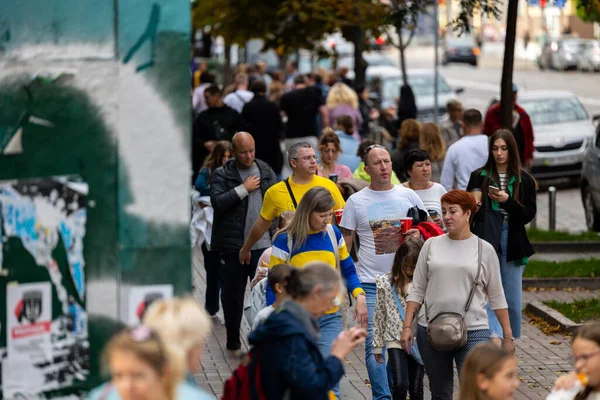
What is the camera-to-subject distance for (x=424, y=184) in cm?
1006

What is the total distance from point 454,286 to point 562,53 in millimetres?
52046

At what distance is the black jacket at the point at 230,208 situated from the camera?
10.4m

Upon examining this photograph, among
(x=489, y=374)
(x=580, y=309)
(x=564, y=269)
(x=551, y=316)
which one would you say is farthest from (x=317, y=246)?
(x=564, y=269)

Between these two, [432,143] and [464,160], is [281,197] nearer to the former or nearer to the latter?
[464,160]

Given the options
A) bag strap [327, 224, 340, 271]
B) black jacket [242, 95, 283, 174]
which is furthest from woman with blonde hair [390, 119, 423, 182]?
bag strap [327, 224, 340, 271]

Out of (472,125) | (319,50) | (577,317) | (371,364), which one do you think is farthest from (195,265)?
(319,50)

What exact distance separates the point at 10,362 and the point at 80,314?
14.4 inches

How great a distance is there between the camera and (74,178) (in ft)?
17.7

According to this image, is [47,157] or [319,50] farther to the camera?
[319,50]

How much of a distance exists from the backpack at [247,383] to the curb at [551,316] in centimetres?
640

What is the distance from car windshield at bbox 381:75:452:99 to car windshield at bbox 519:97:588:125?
6156mm

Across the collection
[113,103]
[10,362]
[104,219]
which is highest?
[113,103]

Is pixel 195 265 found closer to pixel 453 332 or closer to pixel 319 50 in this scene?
pixel 453 332

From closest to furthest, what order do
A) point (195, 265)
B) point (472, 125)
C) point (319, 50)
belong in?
point (472, 125) → point (195, 265) → point (319, 50)
